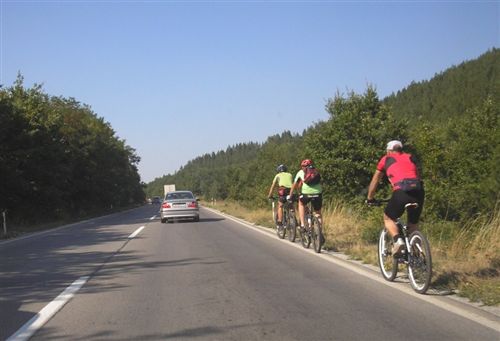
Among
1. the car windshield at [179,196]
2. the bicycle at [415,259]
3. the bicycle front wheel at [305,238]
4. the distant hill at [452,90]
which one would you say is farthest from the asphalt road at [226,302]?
the distant hill at [452,90]

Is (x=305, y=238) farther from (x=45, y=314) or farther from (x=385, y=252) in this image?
(x=45, y=314)

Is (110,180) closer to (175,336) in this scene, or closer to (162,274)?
(162,274)

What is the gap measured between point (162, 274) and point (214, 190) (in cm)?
8778

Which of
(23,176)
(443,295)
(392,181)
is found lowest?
(443,295)

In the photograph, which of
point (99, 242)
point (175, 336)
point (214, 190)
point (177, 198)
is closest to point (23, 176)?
point (177, 198)

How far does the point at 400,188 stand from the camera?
706 centimetres

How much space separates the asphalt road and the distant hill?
6642cm

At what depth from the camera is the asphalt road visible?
5234mm

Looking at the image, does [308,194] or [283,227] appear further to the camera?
[283,227]

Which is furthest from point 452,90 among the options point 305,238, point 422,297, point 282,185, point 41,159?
point 422,297

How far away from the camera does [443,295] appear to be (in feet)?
21.7

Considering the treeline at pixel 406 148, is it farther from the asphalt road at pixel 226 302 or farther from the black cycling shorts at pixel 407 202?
the black cycling shorts at pixel 407 202

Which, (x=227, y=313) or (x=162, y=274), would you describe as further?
(x=162, y=274)

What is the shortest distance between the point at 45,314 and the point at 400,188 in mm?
4621
